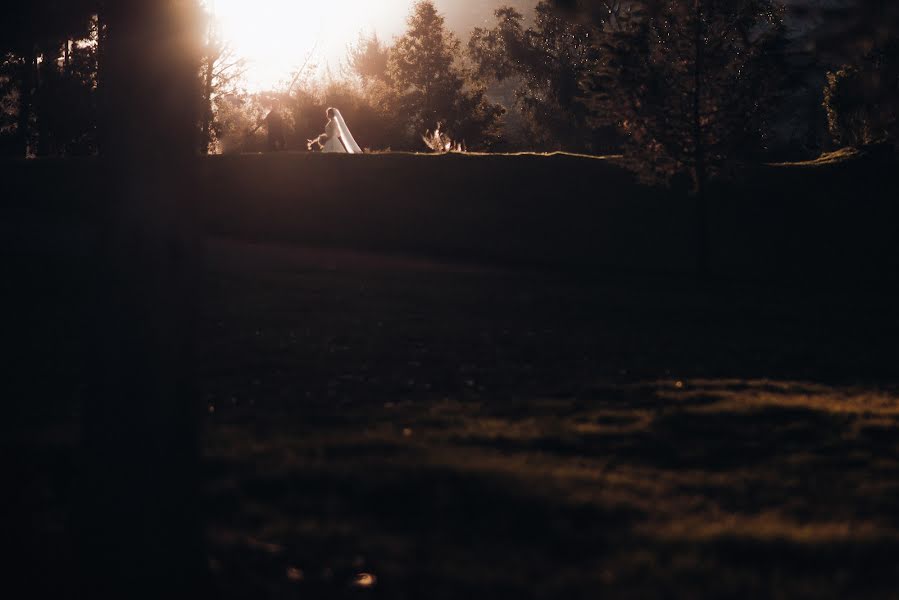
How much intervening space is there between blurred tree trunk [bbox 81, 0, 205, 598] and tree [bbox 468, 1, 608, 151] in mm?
66158

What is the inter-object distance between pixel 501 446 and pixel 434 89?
65580 millimetres

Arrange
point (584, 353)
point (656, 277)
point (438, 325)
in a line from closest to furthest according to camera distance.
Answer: point (584, 353), point (438, 325), point (656, 277)

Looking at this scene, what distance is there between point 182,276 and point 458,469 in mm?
2928

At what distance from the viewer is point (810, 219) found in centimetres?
2748

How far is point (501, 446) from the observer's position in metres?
8.00

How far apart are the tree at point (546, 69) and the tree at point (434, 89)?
309cm

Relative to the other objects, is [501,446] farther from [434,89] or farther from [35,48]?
[434,89]

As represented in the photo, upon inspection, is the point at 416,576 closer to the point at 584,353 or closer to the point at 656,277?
the point at 584,353

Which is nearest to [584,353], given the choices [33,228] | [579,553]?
[579,553]

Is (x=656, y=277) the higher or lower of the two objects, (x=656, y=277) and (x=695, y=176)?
the lower

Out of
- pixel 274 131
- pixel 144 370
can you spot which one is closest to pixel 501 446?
pixel 144 370

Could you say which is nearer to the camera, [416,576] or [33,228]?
[416,576]

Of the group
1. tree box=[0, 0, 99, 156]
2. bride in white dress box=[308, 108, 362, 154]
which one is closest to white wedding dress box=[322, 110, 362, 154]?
bride in white dress box=[308, 108, 362, 154]

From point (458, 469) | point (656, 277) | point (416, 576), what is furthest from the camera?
point (656, 277)
